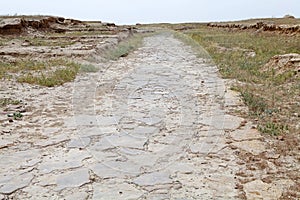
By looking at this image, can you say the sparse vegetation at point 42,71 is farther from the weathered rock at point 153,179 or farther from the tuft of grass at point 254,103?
the weathered rock at point 153,179

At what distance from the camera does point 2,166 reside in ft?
10.0

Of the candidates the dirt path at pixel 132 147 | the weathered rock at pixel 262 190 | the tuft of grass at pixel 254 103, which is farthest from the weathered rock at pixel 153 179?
the tuft of grass at pixel 254 103

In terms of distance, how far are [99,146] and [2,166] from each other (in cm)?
88

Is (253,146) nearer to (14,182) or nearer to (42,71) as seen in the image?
(14,182)

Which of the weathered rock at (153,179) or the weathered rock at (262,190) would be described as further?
the weathered rock at (153,179)

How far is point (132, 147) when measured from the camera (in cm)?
347

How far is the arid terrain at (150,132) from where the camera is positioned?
273 centimetres

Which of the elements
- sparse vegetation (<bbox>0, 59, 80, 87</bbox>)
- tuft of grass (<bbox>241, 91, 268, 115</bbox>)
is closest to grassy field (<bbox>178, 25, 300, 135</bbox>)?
tuft of grass (<bbox>241, 91, 268, 115</bbox>)

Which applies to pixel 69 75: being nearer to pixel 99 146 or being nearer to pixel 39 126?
pixel 39 126

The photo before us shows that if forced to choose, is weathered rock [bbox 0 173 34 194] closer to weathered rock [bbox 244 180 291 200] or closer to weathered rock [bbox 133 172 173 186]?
weathered rock [bbox 133 172 173 186]

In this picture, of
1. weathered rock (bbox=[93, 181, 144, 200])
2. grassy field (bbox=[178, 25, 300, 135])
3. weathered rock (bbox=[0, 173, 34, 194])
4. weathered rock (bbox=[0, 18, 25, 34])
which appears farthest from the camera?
weathered rock (bbox=[0, 18, 25, 34])

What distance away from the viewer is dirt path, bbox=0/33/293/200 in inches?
105

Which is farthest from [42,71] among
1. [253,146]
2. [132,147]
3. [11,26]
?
[11,26]

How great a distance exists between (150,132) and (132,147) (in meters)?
0.48
